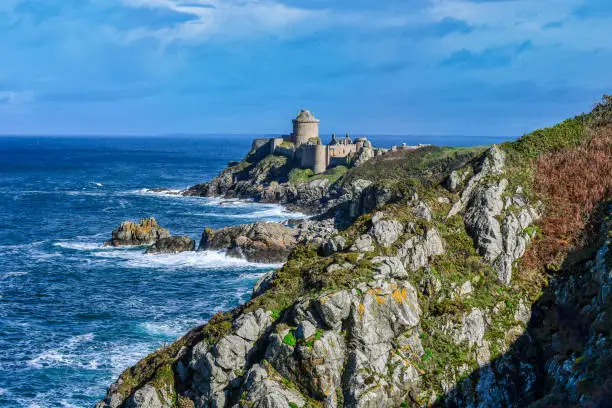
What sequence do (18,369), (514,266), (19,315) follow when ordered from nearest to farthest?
(514,266), (18,369), (19,315)

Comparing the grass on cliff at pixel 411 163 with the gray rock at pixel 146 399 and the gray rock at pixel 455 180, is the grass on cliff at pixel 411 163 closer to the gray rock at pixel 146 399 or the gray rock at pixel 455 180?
the gray rock at pixel 455 180

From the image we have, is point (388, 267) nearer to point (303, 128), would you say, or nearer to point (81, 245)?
point (81, 245)

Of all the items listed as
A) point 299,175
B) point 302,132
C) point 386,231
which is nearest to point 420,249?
point 386,231

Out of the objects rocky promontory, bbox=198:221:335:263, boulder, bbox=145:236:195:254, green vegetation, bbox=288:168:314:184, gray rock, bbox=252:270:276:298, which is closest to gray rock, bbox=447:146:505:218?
gray rock, bbox=252:270:276:298

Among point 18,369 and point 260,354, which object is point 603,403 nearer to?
point 260,354

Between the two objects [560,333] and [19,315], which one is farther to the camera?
[19,315]

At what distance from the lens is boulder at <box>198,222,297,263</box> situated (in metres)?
61.6

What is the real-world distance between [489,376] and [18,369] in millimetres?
27543

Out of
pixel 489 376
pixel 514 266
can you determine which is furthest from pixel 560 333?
pixel 514 266

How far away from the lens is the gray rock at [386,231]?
2531cm

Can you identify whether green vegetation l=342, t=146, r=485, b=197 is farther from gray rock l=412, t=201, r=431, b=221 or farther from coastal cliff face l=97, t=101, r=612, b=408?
gray rock l=412, t=201, r=431, b=221

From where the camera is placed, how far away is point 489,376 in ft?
70.9

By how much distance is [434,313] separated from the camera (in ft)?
74.4

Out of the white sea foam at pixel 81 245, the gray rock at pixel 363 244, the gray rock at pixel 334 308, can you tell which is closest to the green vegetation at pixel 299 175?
the white sea foam at pixel 81 245
